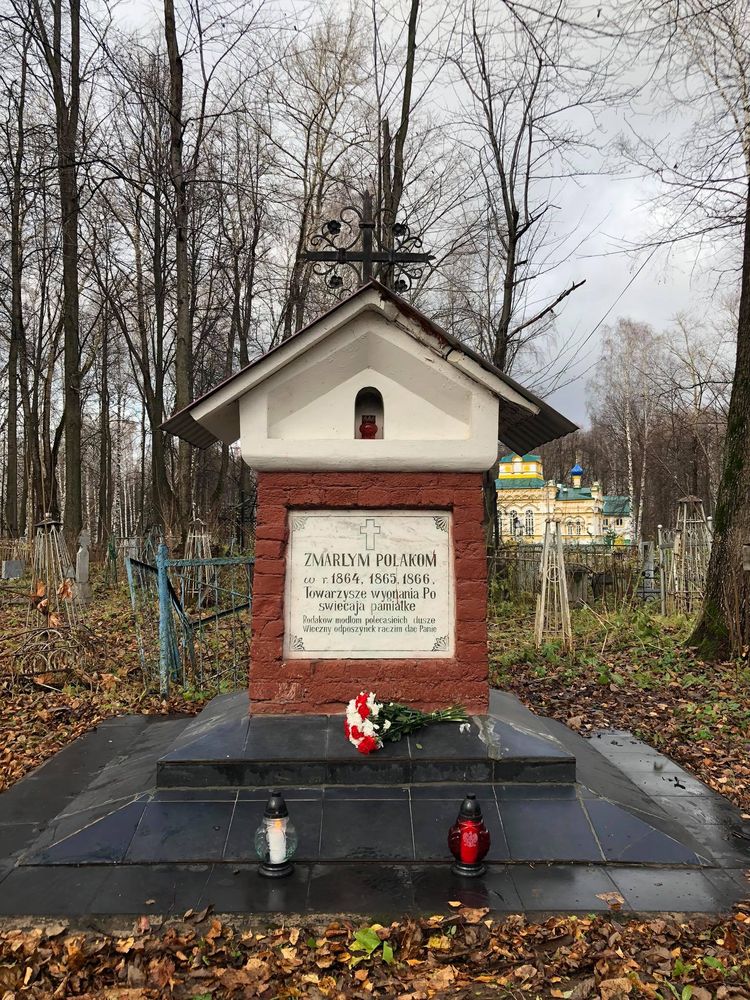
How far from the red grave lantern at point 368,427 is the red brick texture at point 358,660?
0.38m

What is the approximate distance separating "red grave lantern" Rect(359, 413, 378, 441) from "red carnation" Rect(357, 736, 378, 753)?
225 centimetres

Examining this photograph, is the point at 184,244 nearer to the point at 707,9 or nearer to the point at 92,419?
the point at 707,9

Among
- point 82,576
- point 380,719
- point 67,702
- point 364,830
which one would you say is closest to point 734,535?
point 380,719

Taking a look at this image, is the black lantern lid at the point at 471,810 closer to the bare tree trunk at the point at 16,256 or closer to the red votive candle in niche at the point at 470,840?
the red votive candle in niche at the point at 470,840

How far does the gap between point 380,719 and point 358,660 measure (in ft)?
1.67

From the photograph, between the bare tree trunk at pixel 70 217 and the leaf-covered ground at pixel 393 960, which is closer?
the leaf-covered ground at pixel 393 960

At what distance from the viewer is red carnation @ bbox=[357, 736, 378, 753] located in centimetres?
446

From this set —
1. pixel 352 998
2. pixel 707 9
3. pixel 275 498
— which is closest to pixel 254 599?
pixel 275 498

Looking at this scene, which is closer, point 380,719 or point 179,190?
point 380,719

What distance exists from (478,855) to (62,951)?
6.91 feet

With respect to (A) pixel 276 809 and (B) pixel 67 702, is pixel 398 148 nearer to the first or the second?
(B) pixel 67 702

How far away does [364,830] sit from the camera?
4000 mm

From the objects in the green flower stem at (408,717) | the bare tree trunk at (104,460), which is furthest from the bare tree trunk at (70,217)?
the green flower stem at (408,717)

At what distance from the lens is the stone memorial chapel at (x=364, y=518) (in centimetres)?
498
